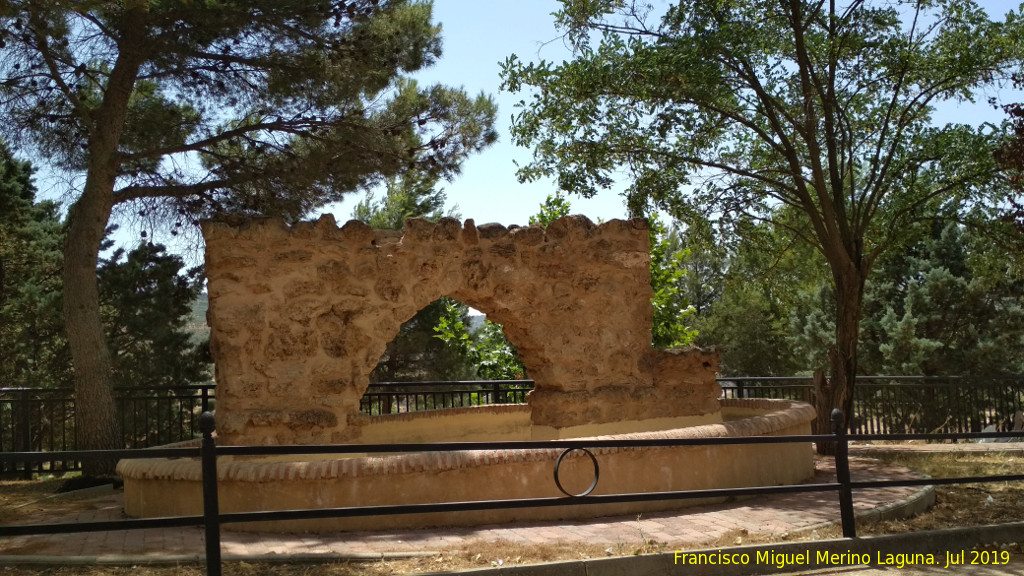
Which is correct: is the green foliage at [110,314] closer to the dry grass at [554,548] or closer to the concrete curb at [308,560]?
the dry grass at [554,548]

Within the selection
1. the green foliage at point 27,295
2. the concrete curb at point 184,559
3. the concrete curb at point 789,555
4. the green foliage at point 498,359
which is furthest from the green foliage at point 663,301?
the green foliage at point 27,295

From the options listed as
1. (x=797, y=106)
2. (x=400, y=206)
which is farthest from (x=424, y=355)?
(x=797, y=106)

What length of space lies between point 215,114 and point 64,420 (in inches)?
165

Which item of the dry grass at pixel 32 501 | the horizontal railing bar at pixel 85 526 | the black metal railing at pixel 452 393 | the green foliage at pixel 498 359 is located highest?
the green foliage at pixel 498 359

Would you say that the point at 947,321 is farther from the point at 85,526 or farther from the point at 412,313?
the point at 85,526

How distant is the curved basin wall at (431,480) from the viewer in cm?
573

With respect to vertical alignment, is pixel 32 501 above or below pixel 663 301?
below

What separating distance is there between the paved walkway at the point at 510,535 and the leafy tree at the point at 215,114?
13.4 feet

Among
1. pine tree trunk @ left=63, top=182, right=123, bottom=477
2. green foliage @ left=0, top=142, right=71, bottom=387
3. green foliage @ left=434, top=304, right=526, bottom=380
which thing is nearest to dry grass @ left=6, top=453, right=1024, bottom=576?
pine tree trunk @ left=63, top=182, right=123, bottom=477

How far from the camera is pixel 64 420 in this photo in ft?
34.2

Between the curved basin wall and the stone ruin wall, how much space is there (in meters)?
0.91

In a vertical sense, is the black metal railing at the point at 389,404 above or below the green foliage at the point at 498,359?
below

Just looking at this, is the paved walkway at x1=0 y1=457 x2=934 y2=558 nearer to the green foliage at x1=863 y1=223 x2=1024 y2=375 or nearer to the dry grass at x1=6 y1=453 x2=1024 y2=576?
the dry grass at x1=6 y1=453 x2=1024 y2=576

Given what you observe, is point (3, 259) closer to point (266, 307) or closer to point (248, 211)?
point (248, 211)
